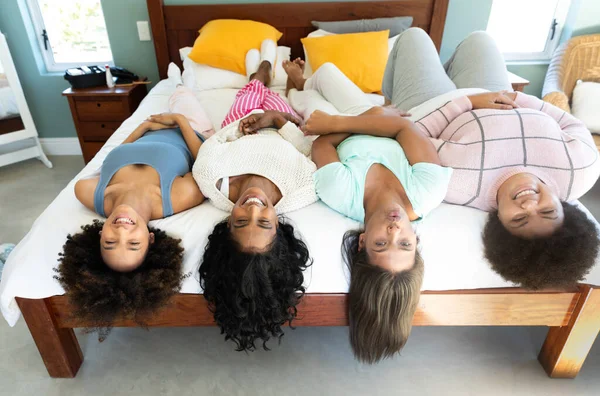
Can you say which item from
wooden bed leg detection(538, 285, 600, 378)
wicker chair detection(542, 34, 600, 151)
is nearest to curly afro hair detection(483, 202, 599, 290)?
wooden bed leg detection(538, 285, 600, 378)

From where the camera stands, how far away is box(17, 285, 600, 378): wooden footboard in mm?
1275

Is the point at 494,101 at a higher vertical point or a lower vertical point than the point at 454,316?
higher

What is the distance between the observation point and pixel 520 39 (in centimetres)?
295

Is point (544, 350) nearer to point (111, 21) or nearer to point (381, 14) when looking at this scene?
point (381, 14)

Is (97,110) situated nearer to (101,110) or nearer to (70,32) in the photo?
(101,110)

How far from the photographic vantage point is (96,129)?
256 cm

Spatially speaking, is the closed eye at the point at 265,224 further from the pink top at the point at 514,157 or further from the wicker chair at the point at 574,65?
the wicker chair at the point at 574,65

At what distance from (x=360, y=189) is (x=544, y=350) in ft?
3.01

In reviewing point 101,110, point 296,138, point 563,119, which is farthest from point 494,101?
point 101,110

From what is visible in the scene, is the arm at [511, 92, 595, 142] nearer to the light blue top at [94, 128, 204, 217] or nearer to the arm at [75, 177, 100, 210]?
the light blue top at [94, 128, 204, 217]

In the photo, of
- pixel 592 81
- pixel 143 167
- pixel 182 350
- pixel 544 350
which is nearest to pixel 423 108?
pixel 544 350

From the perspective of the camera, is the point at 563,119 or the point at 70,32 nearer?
the point at 563,119

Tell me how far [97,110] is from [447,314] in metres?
2.31

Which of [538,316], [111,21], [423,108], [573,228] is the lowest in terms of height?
[538,316]
